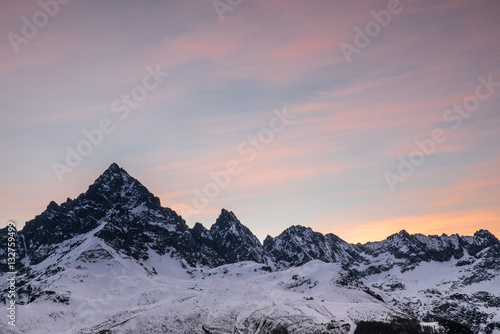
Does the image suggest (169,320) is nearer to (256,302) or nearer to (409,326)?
(256,302)

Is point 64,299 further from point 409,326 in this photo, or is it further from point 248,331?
point 409,326

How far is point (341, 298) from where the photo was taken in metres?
198

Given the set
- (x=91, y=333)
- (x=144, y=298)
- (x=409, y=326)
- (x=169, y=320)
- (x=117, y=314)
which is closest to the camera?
(x=409, y=326)

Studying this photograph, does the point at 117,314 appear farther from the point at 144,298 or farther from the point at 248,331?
the point at 248,331

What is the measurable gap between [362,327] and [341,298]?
268 ft

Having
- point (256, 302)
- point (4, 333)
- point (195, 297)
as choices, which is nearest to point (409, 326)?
point (256, 302)

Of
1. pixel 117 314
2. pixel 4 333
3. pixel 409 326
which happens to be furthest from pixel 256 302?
pixel 4 333

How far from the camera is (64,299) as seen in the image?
567 feet

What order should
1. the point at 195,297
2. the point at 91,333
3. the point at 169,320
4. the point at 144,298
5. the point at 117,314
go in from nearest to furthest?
1. the point at 91,333
2. the point at 169,320
3. the point at 117,314
4. the point at 195,297
5. the point at 144,298

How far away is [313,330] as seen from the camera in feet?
384

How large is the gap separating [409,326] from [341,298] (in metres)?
84.9

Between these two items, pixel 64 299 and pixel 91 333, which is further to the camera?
pixel 64 299

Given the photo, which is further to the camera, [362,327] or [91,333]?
[91,333]

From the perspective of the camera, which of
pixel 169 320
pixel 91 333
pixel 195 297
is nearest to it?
pixel 91 333
